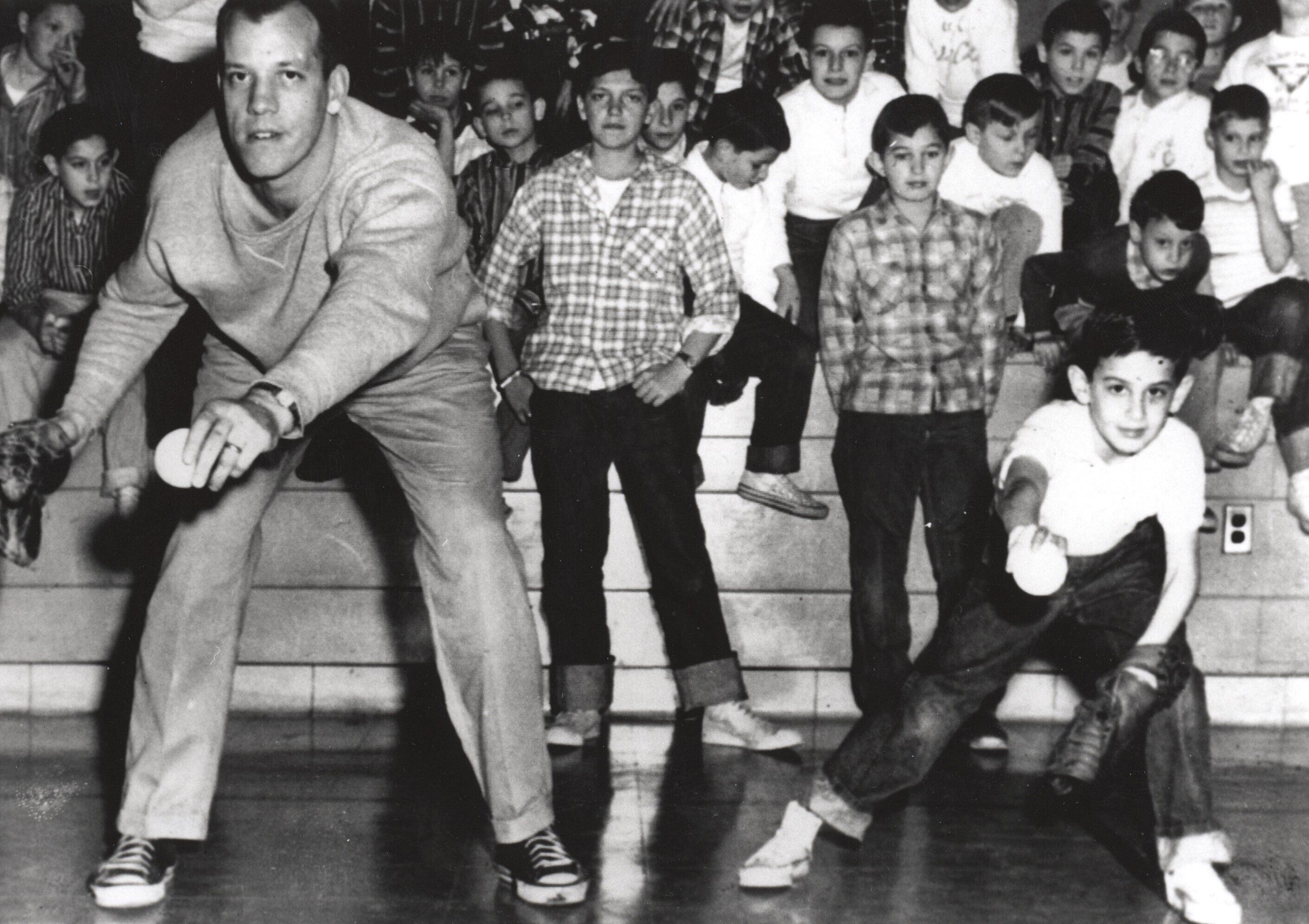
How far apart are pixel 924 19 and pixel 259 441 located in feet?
11.4

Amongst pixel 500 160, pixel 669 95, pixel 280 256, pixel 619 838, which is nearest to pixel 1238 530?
pixel 669 95

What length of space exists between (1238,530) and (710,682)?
62.7 inches

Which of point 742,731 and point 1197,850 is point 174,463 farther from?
point 742,731

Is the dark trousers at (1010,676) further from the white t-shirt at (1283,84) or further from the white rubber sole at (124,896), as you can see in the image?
the white t-shirt at (1283,84)

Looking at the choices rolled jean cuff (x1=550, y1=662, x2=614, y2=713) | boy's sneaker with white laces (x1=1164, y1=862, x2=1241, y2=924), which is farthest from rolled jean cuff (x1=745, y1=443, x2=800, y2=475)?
boy's sneaker with white laces (x1=1164, y1=862, x2=1241, y2=924)

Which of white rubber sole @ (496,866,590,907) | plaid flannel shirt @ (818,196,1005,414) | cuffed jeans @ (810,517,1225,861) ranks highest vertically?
plaid flannel shirt @ (818,196,1005,414)

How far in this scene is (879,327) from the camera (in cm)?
430

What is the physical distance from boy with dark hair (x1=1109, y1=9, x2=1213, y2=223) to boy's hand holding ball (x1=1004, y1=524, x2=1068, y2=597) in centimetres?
236

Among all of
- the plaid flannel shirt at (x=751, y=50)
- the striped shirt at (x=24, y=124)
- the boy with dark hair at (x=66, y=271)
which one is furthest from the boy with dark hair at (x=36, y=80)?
the plaid flannel shirt at (x=751, y=50)

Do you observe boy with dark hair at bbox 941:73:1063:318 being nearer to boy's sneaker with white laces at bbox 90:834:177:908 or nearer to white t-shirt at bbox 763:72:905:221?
white t-shirt at bbox 763:72:905:221

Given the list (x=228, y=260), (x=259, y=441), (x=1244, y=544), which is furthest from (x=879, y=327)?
(x=259, y=441)

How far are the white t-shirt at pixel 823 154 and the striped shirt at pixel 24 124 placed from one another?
87.5 inches

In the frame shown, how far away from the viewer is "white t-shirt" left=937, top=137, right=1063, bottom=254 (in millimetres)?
4824

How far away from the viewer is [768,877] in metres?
3.16
